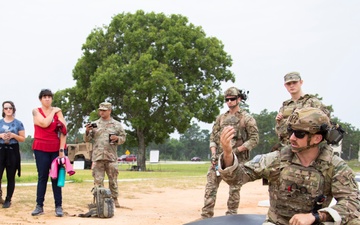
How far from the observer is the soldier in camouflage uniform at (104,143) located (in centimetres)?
988

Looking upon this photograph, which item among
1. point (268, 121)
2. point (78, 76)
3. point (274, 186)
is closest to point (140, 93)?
point (78, 76)

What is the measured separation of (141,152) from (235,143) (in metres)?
28.3

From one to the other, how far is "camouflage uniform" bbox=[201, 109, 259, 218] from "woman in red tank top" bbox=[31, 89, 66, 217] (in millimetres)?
2476

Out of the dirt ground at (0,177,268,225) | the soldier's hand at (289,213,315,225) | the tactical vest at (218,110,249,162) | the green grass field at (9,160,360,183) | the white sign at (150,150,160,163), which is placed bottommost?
the dirt ground at (0,177,268,225)

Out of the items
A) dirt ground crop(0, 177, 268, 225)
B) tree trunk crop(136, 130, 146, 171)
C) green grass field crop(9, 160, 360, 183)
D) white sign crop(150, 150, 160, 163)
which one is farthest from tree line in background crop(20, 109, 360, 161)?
dirt ground crop(0, 177, 268, 225)

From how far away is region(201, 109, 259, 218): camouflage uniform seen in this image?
800cm

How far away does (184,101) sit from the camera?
114 feet

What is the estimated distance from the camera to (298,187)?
3998 mm

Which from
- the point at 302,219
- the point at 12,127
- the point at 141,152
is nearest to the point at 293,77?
the point at 302,219

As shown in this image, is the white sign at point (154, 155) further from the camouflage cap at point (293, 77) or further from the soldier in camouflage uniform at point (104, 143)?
the camouflage cap at point (293, 77)

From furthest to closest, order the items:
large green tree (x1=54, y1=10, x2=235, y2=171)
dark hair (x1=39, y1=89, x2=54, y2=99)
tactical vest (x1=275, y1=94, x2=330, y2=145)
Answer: large green tree (x1=54, y1=10, x2=235, y2=171) < dark hair (x1=39, y1=89, x2=54, y2=99) < tactical vest (x1=275, y1=94, x2=330, y2=145)

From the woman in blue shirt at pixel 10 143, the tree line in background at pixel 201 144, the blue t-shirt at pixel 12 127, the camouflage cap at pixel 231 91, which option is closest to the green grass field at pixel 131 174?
the woman in blue shirt at pixel 10 143

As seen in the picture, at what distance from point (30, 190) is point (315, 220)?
11.3 meters

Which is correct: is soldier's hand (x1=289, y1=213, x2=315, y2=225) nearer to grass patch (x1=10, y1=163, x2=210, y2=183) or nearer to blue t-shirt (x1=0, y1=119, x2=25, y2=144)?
blue t-shirt (x1=0, y1=119, x2=25, y2=144)
